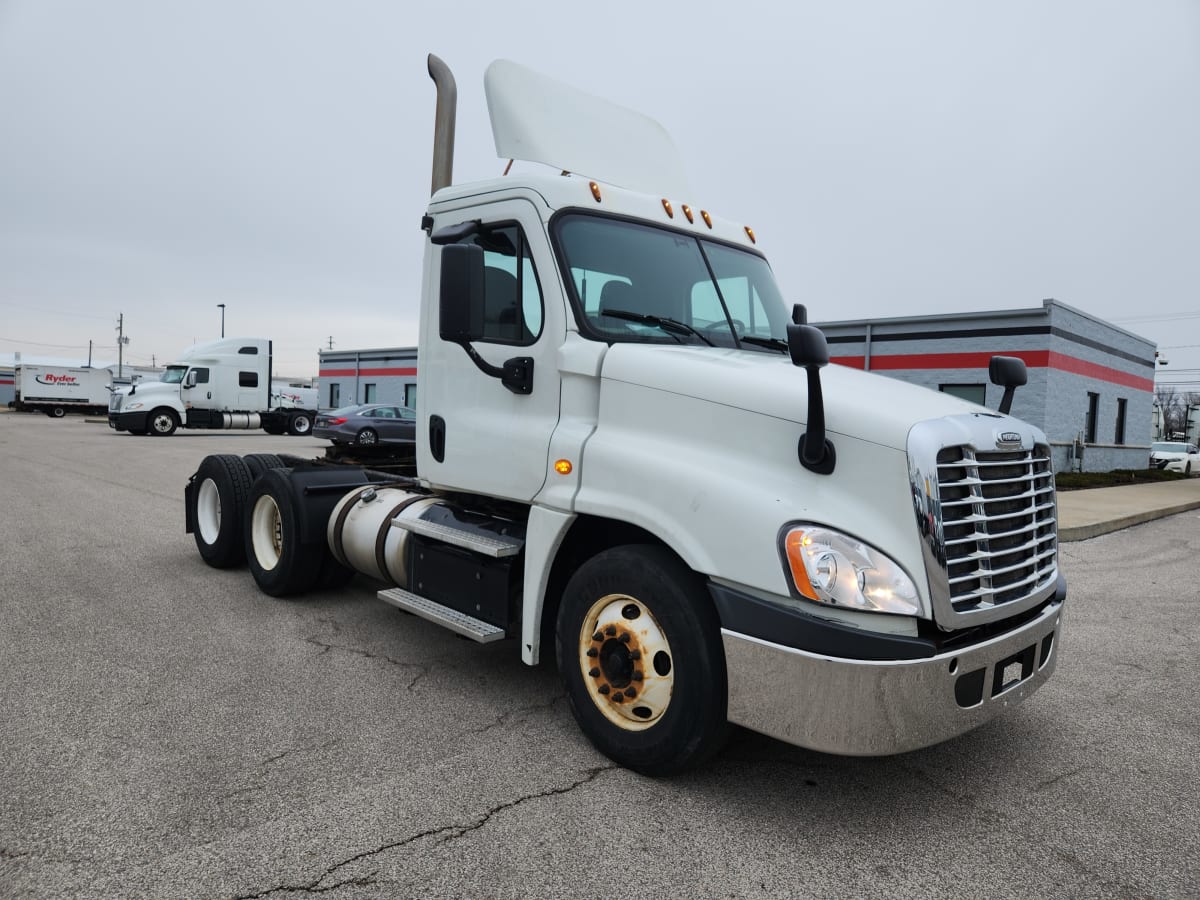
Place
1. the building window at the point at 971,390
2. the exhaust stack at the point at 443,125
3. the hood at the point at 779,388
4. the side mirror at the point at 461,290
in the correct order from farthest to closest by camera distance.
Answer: the building window at the point at 971,390 < the exhaust stack at the point at 443,125 < the side mirror at the point at 461,290 < the hood at the point at 779,388

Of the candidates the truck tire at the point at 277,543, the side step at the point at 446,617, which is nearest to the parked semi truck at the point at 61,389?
the truck tire at the point at 277,543

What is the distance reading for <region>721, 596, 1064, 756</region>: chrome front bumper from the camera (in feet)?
8.82

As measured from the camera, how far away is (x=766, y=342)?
13.4ft

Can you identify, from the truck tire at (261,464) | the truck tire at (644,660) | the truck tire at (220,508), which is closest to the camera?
the truck tire at (644,660)

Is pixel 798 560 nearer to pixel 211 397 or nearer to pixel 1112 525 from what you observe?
pixel 1112 525

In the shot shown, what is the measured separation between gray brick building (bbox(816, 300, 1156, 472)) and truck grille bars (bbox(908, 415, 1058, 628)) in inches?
788

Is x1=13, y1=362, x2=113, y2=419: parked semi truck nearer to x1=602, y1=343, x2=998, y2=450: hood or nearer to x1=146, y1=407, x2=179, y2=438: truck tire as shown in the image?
x1=146, y1=407, x2=179, y2=438: truck tire

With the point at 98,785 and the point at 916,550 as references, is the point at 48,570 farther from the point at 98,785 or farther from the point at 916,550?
the point at 916,550

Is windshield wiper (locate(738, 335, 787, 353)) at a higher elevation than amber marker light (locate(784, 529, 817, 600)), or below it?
higher

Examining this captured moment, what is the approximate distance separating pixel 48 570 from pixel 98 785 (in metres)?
4.48

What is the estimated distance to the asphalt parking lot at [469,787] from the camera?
8.58ft

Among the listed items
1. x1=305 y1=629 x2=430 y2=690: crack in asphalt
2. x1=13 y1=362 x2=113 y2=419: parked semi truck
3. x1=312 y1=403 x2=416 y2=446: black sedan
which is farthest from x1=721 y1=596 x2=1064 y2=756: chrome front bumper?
x1=13 y1=362 x2=113 y2=419: parked semi truck

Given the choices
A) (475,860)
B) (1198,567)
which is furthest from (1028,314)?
(475,860)

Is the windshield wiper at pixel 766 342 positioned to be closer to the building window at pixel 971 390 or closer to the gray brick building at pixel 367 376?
the building window at pixel 971 390
